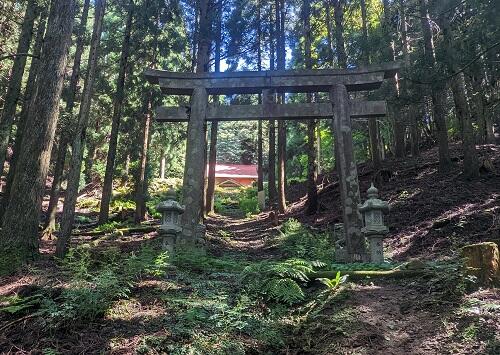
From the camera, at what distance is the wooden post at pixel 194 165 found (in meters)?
9.14

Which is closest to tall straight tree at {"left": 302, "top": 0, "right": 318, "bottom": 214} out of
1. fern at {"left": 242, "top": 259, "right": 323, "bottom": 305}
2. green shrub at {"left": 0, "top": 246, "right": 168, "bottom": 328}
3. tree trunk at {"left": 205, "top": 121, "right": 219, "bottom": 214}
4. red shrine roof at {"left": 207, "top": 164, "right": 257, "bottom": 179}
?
tree trunk at {"left": 205, "top": 121, "right": 219, "bottom": 214}

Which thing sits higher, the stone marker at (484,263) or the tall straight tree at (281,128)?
the tall straight tree at (281,128)

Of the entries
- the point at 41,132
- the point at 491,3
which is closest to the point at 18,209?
the point at 41,132

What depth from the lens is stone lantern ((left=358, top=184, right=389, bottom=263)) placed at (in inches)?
295


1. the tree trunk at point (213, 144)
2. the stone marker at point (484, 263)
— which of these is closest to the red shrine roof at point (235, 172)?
the tree trunk at point (213, 144)

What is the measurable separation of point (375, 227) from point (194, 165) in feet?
14.2

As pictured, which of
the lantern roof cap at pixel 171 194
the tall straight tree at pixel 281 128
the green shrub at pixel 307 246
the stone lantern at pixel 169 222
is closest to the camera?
the stone lantern at pixel 169 222

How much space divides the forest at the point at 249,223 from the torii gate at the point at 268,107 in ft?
0.11

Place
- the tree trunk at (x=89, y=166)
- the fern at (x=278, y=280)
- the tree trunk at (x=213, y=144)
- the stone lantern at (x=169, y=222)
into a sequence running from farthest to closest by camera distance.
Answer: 1. the tree trunk at (x=89, y=166)
2. the tree trunk at (x=213, y=144)
3. the stone lantern at (x=169, y=222)
4. the fern at (x=278, y=280)

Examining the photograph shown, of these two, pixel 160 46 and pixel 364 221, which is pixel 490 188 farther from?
pixel 160 46

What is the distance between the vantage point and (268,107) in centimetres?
963

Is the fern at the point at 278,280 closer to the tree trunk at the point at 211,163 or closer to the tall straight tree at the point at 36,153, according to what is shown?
the tall straight tree at the point at 36,153

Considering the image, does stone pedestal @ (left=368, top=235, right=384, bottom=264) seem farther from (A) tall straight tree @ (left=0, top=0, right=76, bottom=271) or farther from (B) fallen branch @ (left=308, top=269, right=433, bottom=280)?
(A) tall straight tree @ (left=0, top=0, right=76, bottom=271)

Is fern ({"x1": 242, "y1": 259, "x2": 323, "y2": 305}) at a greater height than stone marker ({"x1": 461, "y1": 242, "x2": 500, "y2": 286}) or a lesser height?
lesser
